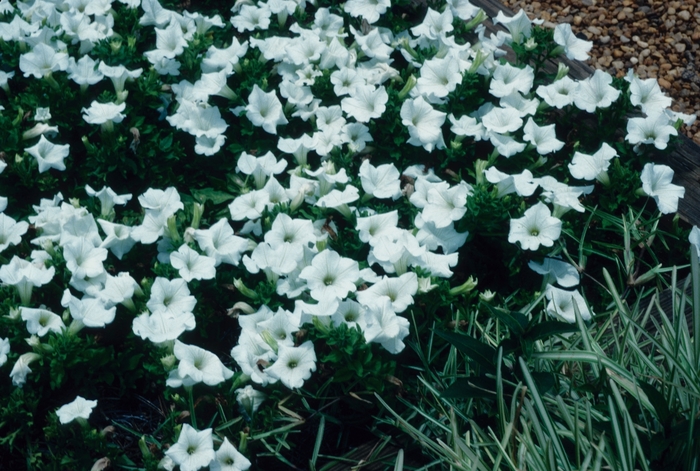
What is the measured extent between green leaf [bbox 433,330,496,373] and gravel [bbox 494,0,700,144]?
2117 mm

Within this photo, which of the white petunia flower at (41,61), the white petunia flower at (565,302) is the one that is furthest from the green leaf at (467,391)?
the white petunia flower at (41,61)

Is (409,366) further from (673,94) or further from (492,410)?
(673,94)

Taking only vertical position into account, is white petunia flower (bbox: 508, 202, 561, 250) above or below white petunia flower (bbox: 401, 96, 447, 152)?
below

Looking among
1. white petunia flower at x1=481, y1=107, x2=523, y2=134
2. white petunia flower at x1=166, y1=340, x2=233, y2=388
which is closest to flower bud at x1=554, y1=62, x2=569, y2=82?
white petunia flower at x1=481, y1=107, x2=523, y2=134

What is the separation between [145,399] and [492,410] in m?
1.06

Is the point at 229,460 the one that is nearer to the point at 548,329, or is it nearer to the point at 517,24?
the point at 548,329

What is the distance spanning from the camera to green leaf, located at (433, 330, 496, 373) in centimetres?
185

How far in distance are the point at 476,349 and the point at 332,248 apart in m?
0.63

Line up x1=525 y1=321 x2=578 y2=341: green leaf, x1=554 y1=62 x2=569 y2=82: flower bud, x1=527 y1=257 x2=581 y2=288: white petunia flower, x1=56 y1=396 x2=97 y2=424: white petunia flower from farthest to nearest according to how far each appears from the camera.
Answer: x1=554 y1=62 x2=569 y2=82: flower bud, x1=527 y1=257 x2=581 y2=288: white petunia flower, x1=56 y1=396 x2=97 y2=424: white petunia flower, x1=525 y1=321 x2=578 y2=341: green leaf

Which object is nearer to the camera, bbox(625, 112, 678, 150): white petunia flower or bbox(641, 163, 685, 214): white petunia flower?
bbox(641, 163, 685, 214): white petunia flower

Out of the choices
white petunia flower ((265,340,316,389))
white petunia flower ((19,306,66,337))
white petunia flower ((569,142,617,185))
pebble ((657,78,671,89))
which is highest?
white petunia flower ((569,142,617,185))

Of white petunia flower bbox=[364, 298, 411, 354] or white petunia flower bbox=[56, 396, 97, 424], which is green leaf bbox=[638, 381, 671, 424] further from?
white petunia flower bbox=[56, 396, 97, 424]

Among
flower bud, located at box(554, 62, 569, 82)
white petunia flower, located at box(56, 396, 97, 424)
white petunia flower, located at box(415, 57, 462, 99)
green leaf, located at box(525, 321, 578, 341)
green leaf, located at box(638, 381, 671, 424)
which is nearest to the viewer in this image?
green leaf, located at box(638, 381, 671, 424)

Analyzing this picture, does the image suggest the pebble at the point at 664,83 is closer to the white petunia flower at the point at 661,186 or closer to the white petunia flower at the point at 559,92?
the white petunia flower at the point at 559,92
